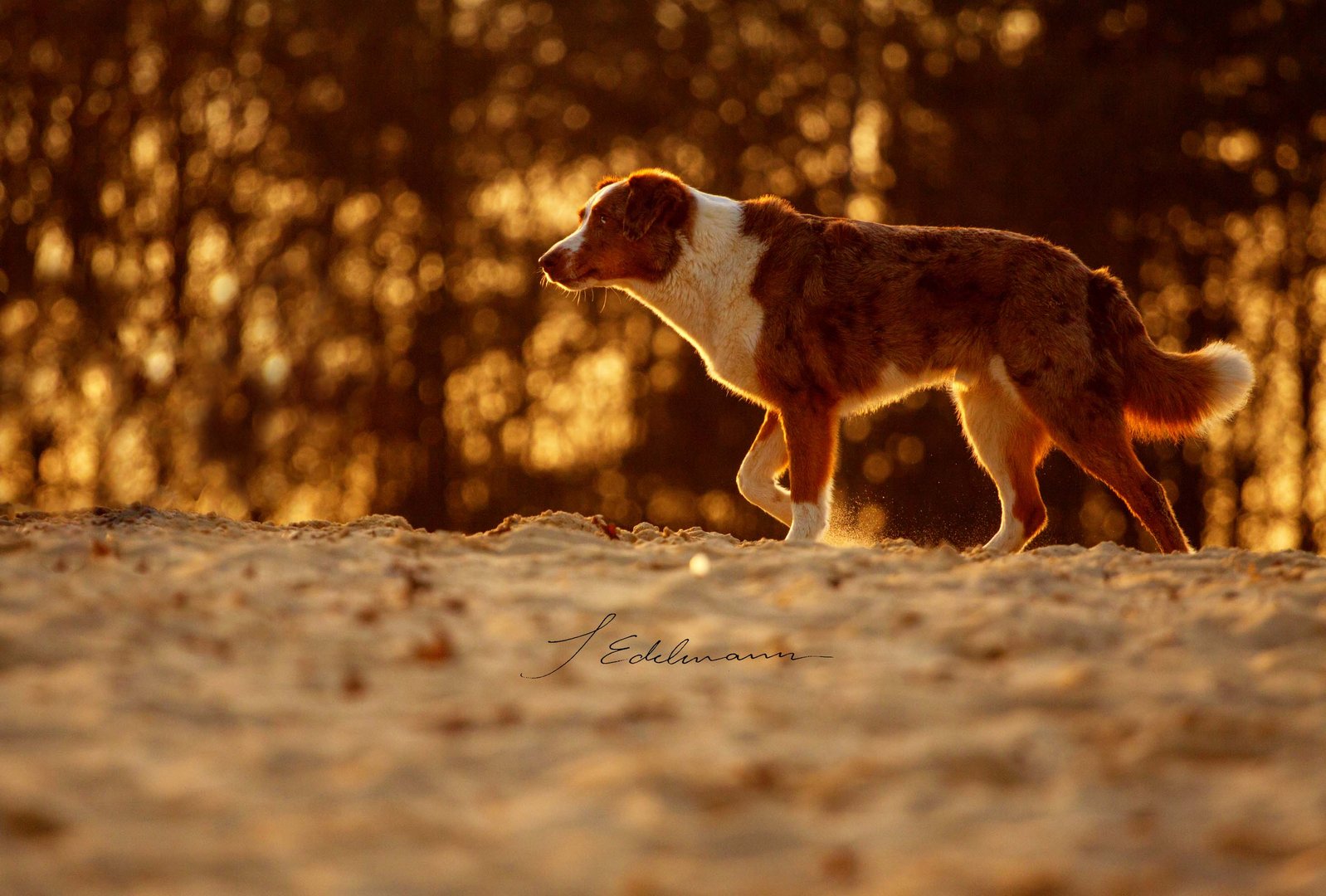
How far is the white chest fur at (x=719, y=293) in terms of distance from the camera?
736 centimetres

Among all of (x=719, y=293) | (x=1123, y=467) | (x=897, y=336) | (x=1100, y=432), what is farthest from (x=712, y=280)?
(x=1123, y=467)

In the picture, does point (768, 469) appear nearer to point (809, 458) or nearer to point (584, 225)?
point (809, 458)

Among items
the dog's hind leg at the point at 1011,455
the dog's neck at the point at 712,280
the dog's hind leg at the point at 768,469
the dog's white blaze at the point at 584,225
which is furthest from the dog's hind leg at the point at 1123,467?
the dog's white blaze at the point at 584,225

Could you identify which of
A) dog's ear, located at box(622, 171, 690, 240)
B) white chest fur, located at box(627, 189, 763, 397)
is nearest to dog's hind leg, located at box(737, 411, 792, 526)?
white chest fur, located at box(627, 189, 763, 397)

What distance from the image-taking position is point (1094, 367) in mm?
6758

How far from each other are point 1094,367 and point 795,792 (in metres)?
4.43

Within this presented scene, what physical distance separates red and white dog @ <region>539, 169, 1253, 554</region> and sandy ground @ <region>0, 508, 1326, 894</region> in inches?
83.5

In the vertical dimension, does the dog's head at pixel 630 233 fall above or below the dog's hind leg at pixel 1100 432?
above

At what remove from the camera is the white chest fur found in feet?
24.2

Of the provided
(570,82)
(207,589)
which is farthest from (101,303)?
(207,589)

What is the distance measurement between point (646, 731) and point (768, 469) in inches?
183

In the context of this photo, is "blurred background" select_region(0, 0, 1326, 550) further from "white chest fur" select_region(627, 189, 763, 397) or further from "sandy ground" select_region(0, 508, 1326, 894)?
"sandy ground" select_region(0, 508, 1326, 894)

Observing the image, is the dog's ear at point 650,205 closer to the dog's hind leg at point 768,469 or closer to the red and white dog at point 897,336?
the red and white dog at point 897,336

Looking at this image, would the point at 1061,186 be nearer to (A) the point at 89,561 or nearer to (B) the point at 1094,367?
(B) the point at 1094,367
